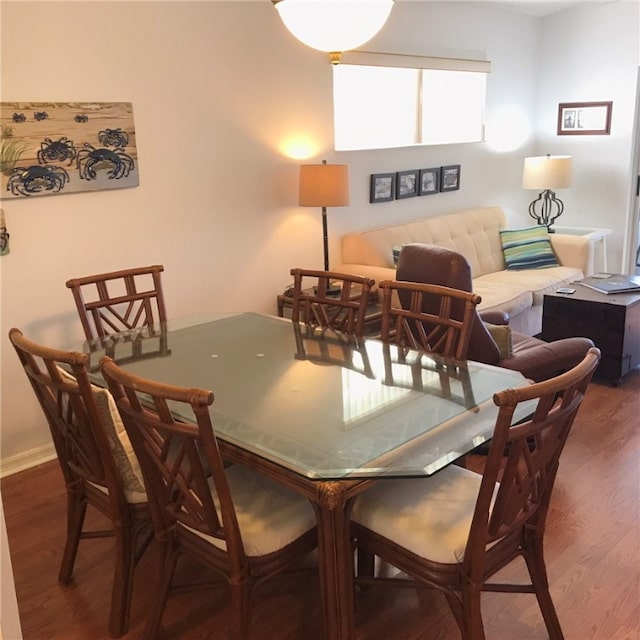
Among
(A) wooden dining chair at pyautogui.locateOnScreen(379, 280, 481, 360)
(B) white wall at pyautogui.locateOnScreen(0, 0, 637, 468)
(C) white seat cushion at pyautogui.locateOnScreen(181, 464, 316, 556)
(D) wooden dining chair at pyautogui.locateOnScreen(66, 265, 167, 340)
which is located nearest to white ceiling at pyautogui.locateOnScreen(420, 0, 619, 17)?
(B) white wall at pyautogui.locateOnScreen(0, 0, 637, 468)

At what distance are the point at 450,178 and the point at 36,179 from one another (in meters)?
3.38

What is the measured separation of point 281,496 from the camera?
2037 millimetres

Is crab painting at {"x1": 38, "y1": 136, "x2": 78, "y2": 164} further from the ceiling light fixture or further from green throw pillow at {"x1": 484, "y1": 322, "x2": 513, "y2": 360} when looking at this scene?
green throw pillow at {"x1": 484, "y1": 322, "x2": 513, "y2": 360}

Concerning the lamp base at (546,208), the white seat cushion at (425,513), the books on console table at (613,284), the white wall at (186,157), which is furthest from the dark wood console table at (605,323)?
the white seat cushion at (425,513)

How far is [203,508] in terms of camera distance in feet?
5.91

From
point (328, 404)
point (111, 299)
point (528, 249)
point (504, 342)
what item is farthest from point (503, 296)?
point (328, 404)

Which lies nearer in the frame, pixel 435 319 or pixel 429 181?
pixel 435 319

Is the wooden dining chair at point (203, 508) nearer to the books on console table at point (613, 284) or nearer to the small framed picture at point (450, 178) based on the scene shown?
the books on console table at point (613, 284)

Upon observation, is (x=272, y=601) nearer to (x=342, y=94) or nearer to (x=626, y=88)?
(x=342, y=94)

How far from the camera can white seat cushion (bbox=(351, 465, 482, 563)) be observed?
179cm

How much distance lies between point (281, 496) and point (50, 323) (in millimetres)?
1800

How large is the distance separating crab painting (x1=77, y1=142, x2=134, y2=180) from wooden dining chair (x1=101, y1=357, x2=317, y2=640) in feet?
5.59

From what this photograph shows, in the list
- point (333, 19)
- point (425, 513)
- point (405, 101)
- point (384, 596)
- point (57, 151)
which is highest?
point (333, 19)

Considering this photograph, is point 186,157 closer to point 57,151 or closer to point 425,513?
point 57,151
